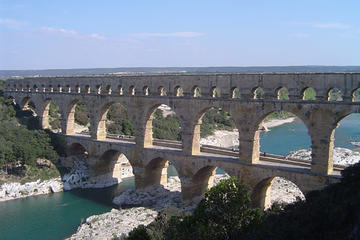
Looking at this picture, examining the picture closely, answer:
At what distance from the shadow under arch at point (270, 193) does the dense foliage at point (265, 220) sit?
208 inches

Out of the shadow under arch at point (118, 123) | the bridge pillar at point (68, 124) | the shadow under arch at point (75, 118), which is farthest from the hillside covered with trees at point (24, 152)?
the shadow under arch at point (118, 123)

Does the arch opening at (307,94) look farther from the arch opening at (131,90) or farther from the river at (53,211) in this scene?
the river at (53,211)

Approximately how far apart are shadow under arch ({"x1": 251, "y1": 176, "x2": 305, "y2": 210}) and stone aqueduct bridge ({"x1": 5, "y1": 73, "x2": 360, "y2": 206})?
0.07 meters

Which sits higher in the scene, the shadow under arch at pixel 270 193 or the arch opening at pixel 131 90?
the arch opening at pixel 131 90

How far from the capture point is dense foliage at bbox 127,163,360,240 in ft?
29.0

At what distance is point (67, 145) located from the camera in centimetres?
2734

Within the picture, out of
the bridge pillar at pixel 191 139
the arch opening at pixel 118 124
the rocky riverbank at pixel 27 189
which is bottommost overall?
the rocky riverbank at pixel 27 189

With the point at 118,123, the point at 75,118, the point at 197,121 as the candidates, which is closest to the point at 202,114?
the point at 197,121

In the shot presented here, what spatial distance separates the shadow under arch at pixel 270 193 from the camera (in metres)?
18.0

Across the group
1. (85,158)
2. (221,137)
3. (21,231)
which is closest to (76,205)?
(21,231)

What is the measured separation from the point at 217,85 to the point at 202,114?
179cm

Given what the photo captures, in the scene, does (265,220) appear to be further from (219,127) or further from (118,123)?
(219,127)

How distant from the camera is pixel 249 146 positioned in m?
17.7

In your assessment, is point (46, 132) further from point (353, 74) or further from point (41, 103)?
point (353, 74)
